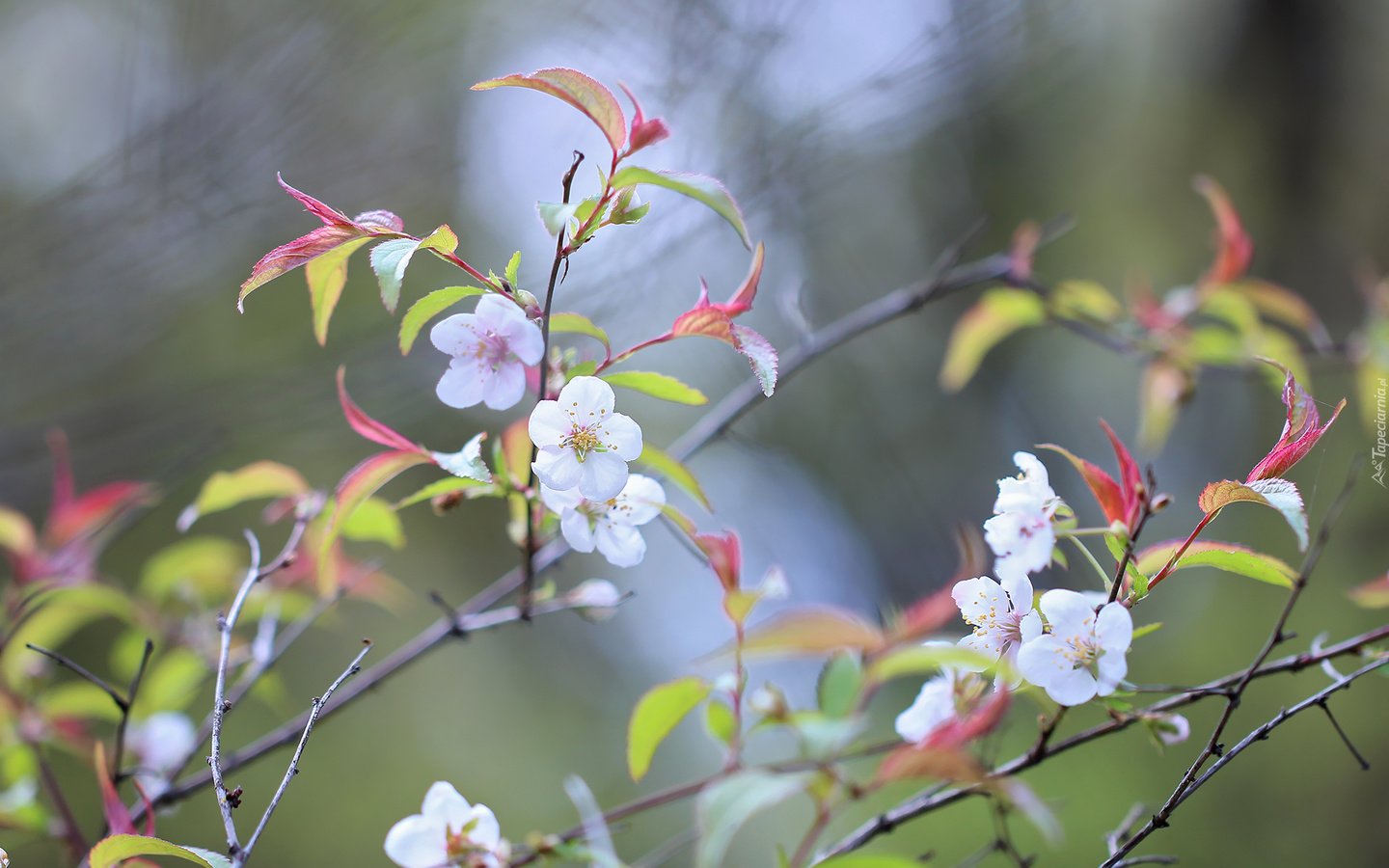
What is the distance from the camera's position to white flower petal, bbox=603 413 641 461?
16.8 inches

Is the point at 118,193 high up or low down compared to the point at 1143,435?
up

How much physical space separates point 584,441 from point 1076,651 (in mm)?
232

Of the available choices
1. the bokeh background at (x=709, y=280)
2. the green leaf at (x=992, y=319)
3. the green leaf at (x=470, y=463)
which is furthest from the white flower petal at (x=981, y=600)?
the green leaf at (x=992, y=319)

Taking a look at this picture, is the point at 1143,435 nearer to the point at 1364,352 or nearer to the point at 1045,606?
the point at 1364,352

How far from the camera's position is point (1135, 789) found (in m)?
1.38

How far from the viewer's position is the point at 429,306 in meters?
0.42

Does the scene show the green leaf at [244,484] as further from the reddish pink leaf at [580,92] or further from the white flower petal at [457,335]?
the reddish pink leaf at [580,92]

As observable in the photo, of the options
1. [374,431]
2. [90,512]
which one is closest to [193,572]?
[90,512]

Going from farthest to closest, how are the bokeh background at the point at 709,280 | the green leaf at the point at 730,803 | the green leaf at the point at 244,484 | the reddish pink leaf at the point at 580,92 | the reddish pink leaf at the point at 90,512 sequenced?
1. the bokeh background at the point at 709,280
2. the reddish pink leaf at the point at 90,512
3. the green leaf at the point at 244,484
4. the reddish pink leaf at the point at 580,92
5. the green leaf at the point at 730,803

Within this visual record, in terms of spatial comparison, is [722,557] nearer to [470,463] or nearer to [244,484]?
[470,463]

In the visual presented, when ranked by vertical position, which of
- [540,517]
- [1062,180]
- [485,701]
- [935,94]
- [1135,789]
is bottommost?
[485,701]

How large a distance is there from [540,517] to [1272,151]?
1.83 m

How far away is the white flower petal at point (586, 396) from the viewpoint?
16.3 inches

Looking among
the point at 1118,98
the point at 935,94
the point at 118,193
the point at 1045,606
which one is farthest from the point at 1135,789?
the point at 118,193
